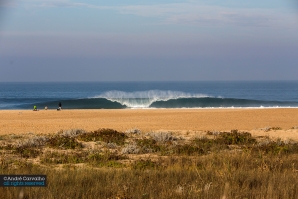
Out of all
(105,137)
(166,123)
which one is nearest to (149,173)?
(105,137)

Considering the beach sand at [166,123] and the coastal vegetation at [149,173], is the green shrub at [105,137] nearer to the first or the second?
the coastal vegetation at [149,173]

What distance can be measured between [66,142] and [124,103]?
48281 mm

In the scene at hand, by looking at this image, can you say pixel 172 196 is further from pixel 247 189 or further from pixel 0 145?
pixel 0 145

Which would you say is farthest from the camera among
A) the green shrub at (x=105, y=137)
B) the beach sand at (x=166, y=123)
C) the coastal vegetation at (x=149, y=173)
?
the beach sand at (x=166, y=123)

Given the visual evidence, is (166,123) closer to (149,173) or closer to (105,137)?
(105,137)

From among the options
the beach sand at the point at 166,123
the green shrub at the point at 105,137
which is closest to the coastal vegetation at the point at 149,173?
the green shrub at the point at 105,137

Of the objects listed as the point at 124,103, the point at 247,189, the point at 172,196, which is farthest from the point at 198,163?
the point at 124,103

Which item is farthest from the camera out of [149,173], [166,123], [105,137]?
[166,123]

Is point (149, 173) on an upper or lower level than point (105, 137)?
upper

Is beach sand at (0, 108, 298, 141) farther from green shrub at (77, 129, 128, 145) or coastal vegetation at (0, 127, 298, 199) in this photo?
coastal vegetation at (0, 127, 298, 199)

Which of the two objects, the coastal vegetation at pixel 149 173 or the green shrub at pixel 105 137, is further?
the green shrub at pixel 105 137

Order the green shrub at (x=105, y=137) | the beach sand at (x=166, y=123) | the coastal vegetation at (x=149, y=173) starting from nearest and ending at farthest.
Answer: the coastal vegetation at (x=149, y=173)
the green shrub at (x=105, y=137)
the beach sand at (x=166, y=123)

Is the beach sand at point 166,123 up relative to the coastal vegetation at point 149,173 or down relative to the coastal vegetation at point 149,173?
down

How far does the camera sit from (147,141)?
1457 cm
